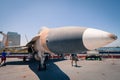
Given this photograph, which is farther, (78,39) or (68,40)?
(68,40)

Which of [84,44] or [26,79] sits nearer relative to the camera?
[84,44]

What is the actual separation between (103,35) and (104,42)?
0.92ft

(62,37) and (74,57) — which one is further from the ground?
(62,37)

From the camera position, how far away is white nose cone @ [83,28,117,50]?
4.92 m

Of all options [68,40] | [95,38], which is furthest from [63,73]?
[95,38]

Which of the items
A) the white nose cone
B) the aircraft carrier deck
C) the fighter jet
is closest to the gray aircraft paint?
the fighter jet

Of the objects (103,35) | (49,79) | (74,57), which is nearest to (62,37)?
(103,35)

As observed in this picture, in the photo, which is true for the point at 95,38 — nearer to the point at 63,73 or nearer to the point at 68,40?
the point at 68,40

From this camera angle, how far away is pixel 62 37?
19.4ft

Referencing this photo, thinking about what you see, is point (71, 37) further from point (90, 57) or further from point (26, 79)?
point (90, 57)

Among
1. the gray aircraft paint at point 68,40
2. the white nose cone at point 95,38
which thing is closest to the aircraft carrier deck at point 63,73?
the gray aircraft paint at point 68,40

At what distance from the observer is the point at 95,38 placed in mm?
5035

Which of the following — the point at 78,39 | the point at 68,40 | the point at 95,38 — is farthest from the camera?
the point at 68,40

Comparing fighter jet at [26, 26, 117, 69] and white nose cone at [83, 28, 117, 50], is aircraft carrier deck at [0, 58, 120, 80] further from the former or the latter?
white nose cone at [83, 28, 117, 50]
